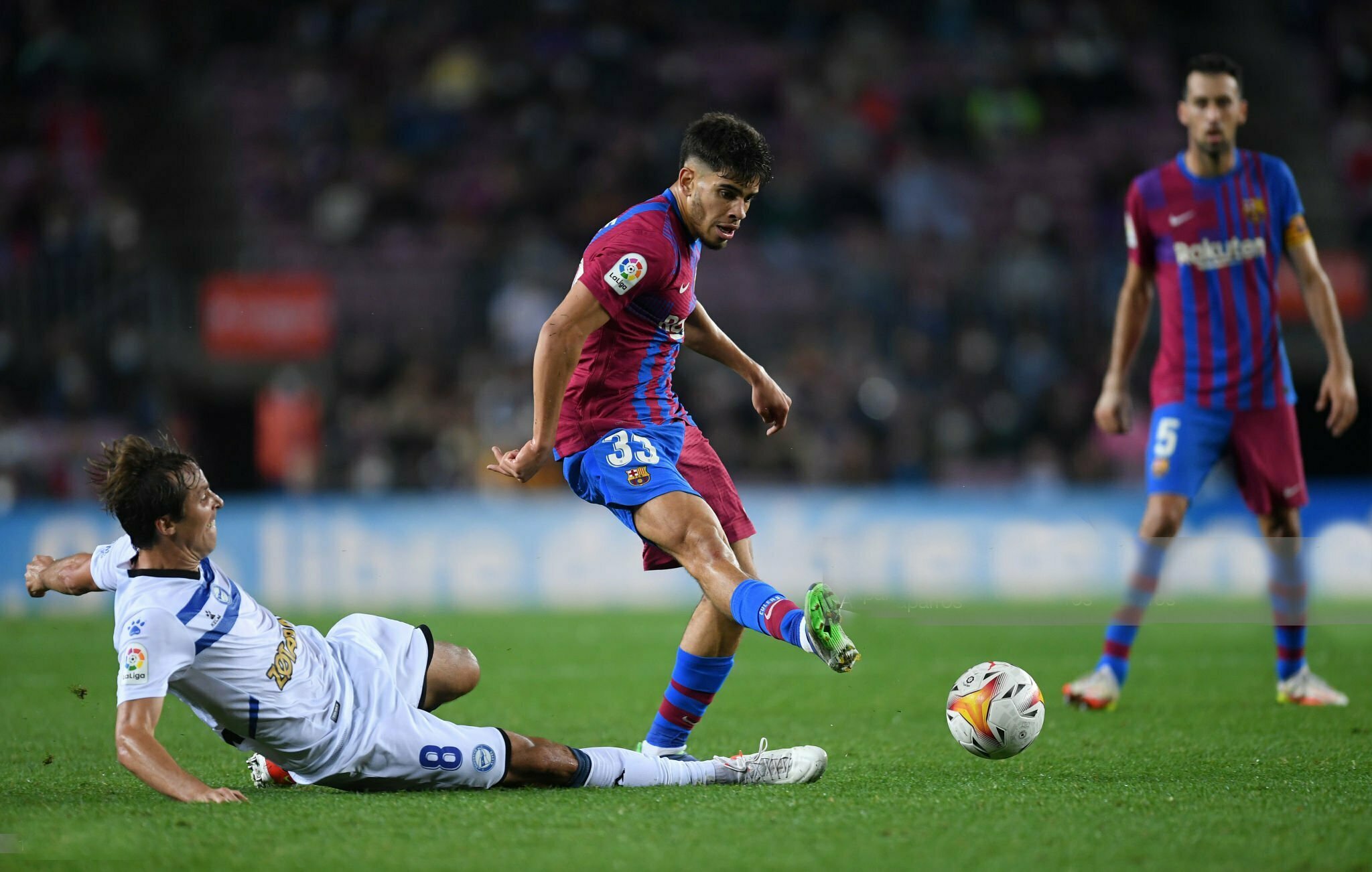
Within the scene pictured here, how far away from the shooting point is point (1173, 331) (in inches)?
257

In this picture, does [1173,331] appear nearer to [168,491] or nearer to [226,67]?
[168,491]

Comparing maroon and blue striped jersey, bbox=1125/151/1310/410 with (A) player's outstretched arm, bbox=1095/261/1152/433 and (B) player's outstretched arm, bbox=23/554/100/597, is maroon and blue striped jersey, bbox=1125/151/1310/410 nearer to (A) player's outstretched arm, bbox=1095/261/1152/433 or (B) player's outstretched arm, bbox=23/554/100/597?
(A) player's outstretched arm, bbox=1095/261/1152/433

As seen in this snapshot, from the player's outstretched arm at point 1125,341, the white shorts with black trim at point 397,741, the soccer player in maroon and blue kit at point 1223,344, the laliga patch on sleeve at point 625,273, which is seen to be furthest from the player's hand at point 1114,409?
the white shorts with black trim at point 397,741

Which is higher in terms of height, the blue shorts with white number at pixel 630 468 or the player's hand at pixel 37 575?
the blue shorts with white number at pixel 630 468

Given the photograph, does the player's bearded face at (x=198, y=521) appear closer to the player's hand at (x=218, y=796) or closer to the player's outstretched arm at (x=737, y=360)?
the player's hand at (x=218, y=796)

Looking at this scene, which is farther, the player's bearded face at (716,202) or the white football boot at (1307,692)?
the white football boot at (1307,692)

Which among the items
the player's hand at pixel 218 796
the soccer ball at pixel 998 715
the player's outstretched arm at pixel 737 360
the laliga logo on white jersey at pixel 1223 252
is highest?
Result: the laliga logo on white jersey at pixel 1223 252

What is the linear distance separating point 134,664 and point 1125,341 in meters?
4.45

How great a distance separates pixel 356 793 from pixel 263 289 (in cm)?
1060

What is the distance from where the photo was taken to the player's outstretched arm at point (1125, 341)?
658 cm

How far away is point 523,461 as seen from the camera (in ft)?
14.7

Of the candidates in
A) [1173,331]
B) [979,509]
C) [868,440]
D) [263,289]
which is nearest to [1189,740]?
[1173,331]

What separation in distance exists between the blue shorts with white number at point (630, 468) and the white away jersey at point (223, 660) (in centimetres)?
100

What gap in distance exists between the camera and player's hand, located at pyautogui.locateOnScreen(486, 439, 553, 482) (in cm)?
447
